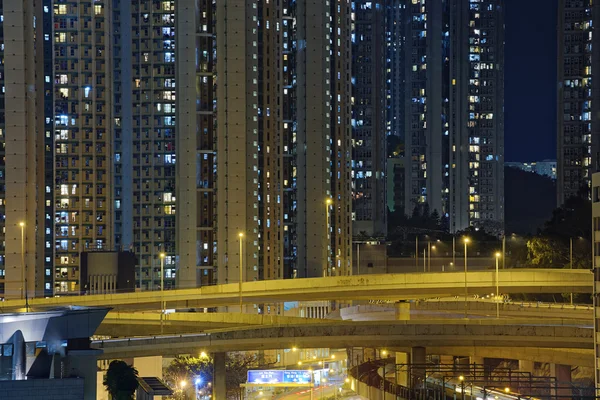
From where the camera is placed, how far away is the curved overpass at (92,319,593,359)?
67.9m

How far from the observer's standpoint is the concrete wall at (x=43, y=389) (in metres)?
40.2

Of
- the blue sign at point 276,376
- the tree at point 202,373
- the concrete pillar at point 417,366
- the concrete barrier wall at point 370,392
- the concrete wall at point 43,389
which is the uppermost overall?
the concrete wall at point 43,389

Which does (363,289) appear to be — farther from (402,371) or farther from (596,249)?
(596,249)

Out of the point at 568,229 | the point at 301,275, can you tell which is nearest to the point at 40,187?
the point at 301,275

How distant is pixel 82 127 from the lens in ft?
488

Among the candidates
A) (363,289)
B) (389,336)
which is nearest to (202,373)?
(363,289)

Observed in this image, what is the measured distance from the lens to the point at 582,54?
190625 mm

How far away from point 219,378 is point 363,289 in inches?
550

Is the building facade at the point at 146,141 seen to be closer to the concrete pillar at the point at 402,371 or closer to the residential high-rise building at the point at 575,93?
the concrete pillar at the point at 402,371

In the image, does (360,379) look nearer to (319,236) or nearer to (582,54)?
(319,236)

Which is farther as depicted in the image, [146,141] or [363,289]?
[146,141]

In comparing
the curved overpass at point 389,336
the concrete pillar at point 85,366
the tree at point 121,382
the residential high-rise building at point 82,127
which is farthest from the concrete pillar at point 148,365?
the residential high-rise building at point 82,127

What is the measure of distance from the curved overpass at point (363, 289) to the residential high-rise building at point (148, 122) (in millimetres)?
56653

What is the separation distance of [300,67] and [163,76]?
24.2m
